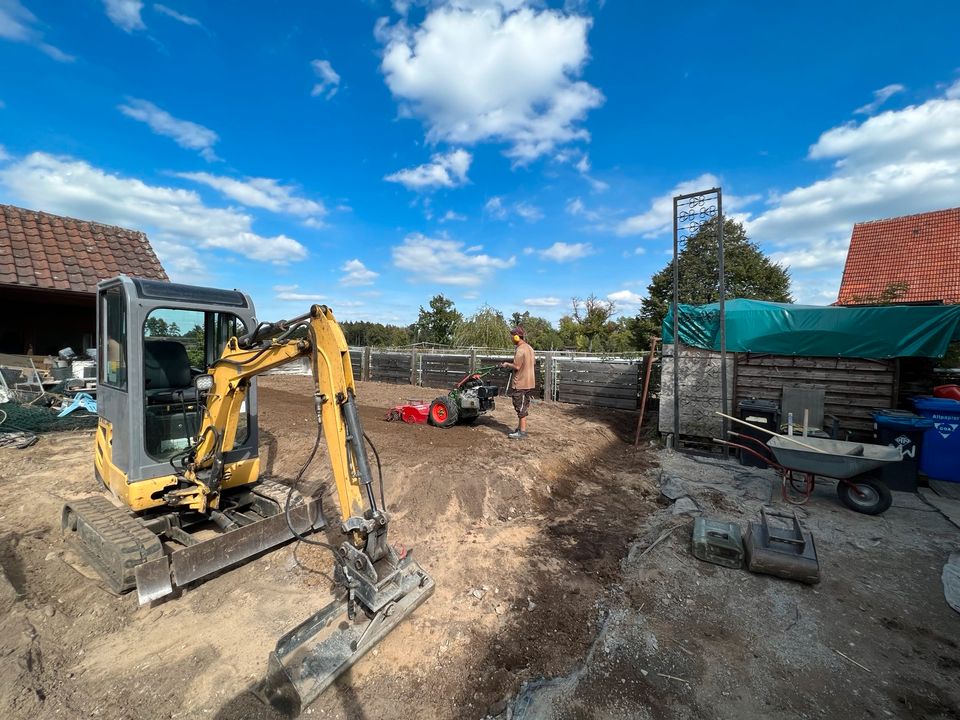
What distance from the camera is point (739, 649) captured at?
2.85 meters

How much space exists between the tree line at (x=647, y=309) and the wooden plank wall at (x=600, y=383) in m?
2.79

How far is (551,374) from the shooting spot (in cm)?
1204

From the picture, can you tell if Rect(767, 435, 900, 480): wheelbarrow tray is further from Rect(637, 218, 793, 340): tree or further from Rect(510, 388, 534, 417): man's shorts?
Rect(637, 218, 793, 340): tree

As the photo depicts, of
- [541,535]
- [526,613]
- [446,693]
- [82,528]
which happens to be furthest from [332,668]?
[82,528]

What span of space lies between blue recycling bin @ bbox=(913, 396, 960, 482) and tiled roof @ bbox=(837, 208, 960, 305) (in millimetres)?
11781

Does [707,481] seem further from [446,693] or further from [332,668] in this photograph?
[332,668]

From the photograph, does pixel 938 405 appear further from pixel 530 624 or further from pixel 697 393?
pixel 530 624

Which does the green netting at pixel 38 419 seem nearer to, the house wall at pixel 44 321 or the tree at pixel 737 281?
the house wall at pixel 44 321

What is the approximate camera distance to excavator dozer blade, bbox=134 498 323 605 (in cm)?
319

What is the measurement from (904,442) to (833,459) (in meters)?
1.84

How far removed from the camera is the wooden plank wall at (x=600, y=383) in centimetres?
1088

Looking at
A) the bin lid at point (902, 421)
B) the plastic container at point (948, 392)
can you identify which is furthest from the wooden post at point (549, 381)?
the plastic container at point (948, 392)

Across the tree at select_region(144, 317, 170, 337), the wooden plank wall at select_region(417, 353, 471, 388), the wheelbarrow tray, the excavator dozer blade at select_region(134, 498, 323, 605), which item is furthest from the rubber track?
the wooden plank wall at select_region(417, 353, 471, 388)

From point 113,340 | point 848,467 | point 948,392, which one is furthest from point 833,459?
point 113,340
